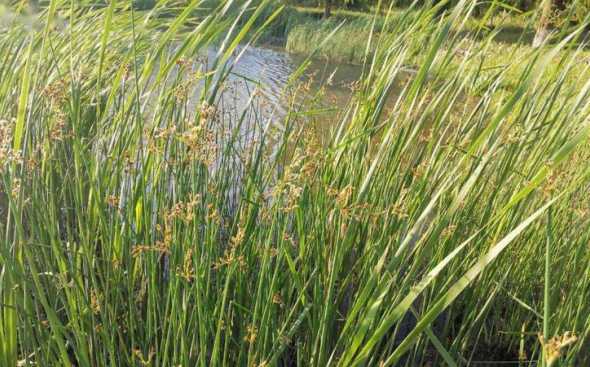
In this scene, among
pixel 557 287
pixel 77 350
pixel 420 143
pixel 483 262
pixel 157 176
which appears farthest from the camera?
pixel 420 143

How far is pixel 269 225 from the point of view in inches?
51.3

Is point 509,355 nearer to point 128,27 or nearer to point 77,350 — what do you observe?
point 77,350

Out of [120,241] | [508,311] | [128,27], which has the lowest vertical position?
[508,311]

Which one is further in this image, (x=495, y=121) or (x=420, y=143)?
(x=420, y=143)

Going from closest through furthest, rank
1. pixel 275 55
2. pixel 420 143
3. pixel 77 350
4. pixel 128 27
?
1. pixel 77 350
2. pixel 420 143
3. pixel 128 27
4. pixel 275 55

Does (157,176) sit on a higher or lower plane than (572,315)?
higher

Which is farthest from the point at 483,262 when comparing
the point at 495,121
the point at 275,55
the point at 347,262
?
the point at 275,55

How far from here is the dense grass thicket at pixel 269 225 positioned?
0.86 m

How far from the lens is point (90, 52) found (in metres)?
1.84

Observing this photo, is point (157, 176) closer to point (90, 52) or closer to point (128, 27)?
point (90, 52)

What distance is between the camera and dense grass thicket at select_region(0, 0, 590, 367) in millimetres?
864

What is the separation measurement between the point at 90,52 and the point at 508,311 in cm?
170

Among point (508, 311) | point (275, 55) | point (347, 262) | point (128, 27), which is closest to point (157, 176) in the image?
point (347, 262)

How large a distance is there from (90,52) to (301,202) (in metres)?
1.10
